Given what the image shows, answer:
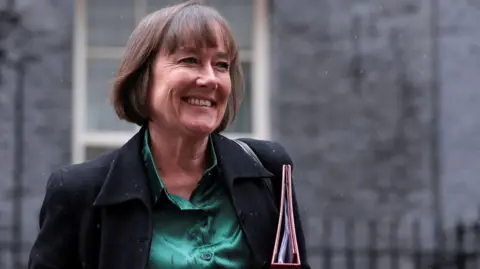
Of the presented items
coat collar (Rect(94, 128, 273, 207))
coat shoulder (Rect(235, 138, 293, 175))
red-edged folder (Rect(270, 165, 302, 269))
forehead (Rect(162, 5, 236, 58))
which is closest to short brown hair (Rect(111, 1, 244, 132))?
forehead (Rect(162, 5, 236, 58))

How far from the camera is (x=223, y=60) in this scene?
126 inches

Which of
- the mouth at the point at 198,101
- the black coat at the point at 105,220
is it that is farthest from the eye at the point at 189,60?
the black coat at the point at 105,220

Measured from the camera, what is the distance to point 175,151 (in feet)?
10.6

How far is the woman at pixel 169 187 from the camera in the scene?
3104 millimetres

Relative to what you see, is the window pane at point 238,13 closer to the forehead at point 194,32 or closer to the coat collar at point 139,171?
the coat collar at point 139,171

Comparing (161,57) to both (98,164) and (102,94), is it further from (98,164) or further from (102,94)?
(102,94)

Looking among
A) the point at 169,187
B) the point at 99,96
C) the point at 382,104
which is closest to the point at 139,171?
the point at 169,187

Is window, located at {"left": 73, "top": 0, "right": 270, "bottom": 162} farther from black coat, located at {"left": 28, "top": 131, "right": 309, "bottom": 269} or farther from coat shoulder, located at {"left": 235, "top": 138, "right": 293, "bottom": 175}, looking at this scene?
black coat, located at {"left": 28, "top": 131, "right": 309, "bottom": 269}

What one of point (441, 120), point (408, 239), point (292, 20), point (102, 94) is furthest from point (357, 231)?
point (102, 94)

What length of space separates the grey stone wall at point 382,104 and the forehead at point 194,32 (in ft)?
19.4

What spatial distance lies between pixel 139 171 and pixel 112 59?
6.12 metres

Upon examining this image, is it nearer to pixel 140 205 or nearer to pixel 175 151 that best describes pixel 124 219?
pixel 140 205

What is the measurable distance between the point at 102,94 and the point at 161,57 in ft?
20.4

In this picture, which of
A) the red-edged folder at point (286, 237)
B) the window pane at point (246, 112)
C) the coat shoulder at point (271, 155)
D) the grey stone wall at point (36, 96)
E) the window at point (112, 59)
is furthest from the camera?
the window pane at point (246, 112)
